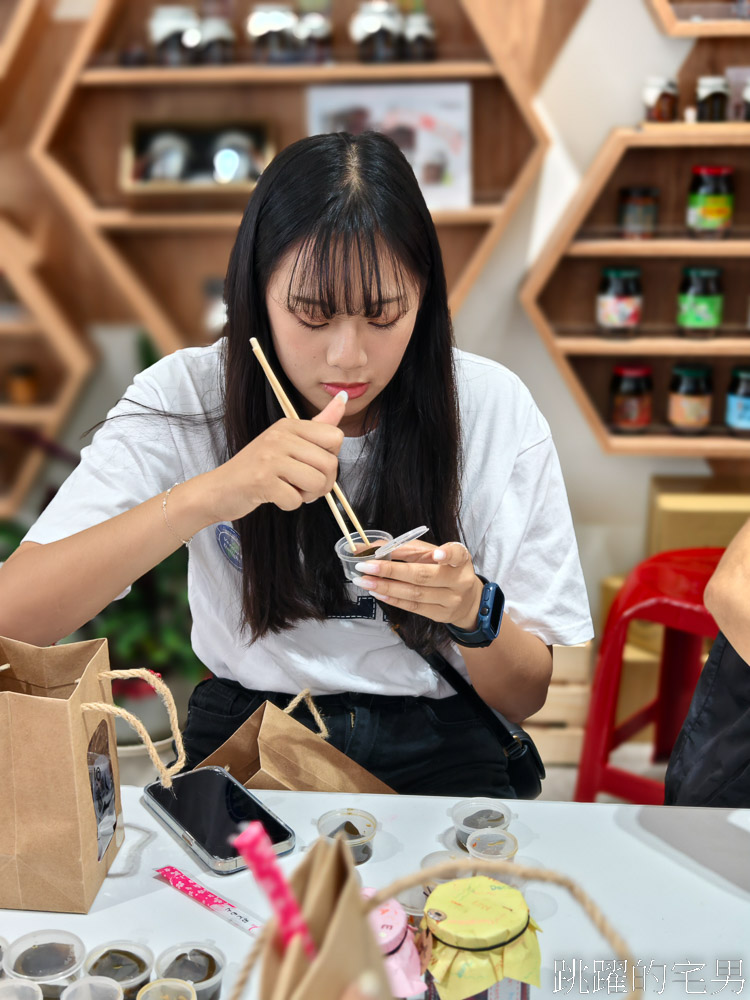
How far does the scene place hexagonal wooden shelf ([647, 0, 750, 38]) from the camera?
265 centimetres

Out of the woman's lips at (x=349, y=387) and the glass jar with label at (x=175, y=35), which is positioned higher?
the glass jar with label at (x=175, y=35)

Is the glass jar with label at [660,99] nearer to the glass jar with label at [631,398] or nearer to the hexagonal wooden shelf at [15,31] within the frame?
the glass jar with label at [631,398]

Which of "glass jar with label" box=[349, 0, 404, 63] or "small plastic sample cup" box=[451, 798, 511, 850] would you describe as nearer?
"small plastic sample cup" box=[451, 798, 511, 850]

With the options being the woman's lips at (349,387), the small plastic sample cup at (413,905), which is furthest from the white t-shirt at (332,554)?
the small plastic sample cup at (413,905)

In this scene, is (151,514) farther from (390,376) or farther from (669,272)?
(669,272)

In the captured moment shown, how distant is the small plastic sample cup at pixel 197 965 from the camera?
0.88 m

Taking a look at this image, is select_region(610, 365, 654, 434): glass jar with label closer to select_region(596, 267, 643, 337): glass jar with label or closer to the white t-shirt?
select_region(596, 267, 643, 337): glass jar with label

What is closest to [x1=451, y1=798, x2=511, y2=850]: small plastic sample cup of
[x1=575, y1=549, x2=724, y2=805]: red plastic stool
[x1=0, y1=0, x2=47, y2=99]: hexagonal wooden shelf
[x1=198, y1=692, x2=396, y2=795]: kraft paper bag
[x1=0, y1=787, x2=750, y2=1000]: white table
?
[x1=0, y1=787, x2=750, y2=1000]: white table

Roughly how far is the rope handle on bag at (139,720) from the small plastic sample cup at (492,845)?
339 mm

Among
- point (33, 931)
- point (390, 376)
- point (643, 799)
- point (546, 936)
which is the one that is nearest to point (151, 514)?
point (390, 376)

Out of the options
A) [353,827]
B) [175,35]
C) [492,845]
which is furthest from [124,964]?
[175,35]

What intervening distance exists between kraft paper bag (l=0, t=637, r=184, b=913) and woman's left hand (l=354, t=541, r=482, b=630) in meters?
0.31

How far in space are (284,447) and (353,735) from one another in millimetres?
489

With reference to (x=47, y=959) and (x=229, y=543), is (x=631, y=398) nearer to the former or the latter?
(x=229, y=543)
